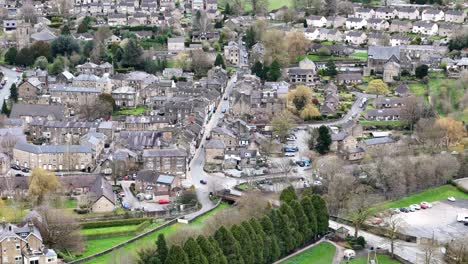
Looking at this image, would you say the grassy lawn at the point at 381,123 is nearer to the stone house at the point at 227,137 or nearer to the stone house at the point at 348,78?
the stone house at the point at 348,78

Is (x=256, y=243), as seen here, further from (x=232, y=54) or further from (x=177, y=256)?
(x=232, y=54)

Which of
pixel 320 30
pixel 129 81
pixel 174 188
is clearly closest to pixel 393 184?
pixel 174 188

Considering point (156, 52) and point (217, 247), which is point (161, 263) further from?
point (156, 52)

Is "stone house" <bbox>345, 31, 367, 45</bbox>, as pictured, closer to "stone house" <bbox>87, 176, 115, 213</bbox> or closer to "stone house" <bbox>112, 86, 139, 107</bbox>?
"stone house" <bbox>112, 86, 139, 107</bbox>

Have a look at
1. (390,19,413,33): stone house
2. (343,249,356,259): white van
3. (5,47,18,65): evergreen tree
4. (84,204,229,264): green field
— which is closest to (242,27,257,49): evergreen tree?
(390,19,413,33): stone house

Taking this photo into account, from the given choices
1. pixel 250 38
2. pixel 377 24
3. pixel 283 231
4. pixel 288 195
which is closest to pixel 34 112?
pixel 288 195

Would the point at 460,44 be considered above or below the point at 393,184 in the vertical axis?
above
